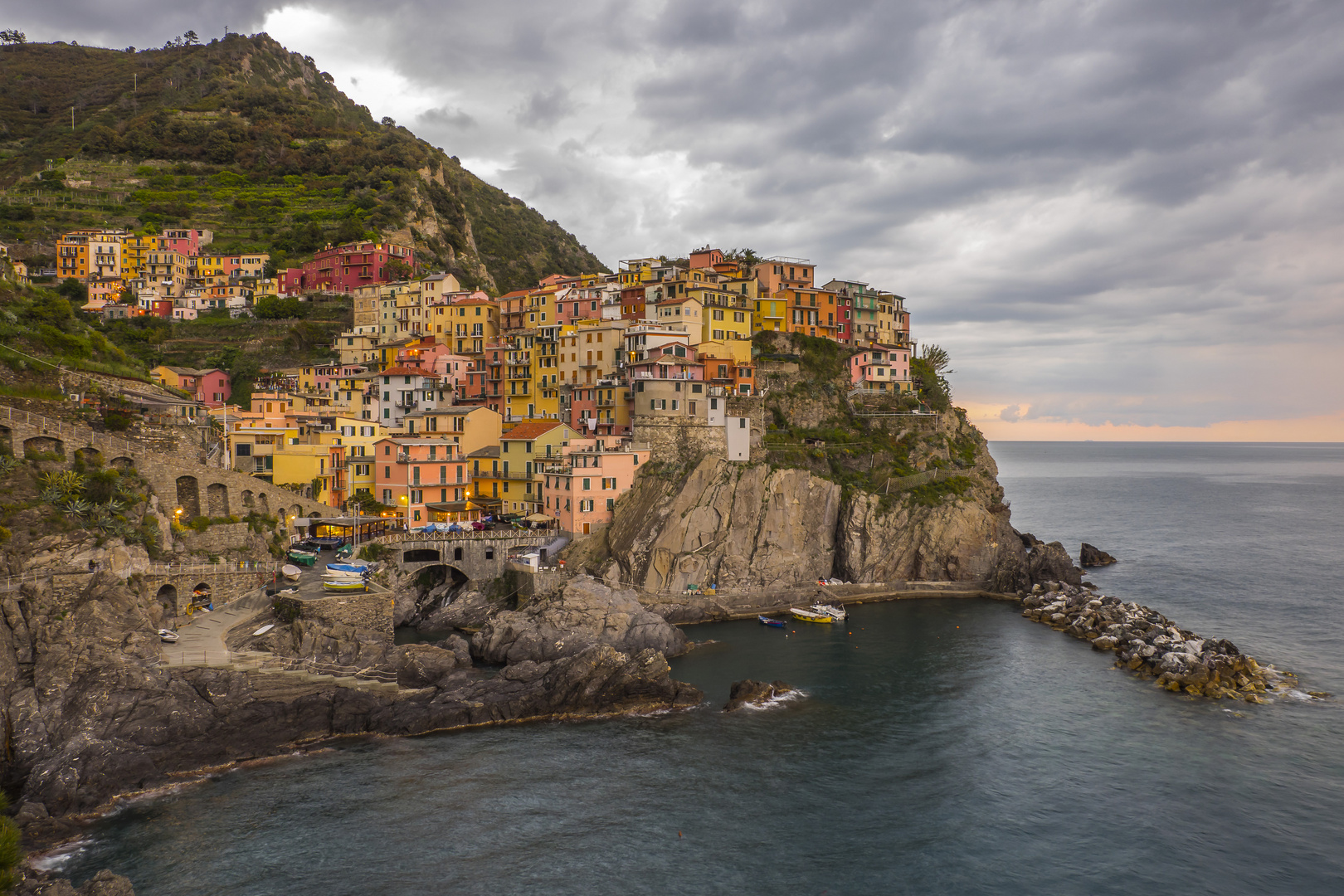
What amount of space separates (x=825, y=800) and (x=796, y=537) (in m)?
30.7

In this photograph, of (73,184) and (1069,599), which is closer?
(1069,599)

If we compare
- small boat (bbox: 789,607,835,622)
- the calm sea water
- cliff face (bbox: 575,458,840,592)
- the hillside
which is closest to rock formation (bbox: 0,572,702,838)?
the calm sea water

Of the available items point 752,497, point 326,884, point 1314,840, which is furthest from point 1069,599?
point 326,884

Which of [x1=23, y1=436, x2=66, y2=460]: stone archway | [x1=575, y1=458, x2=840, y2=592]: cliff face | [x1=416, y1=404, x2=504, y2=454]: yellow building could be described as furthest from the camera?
[x1=416, y1=404, x2=504, y2=454]: yellow building

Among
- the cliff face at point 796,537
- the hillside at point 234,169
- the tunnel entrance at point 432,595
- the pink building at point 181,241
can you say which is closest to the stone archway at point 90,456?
the tunnel entrance at point 432,595

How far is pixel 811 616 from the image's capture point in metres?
55.5

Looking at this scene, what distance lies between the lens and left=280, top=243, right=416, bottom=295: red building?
98875 mm

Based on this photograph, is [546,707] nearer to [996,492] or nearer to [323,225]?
[996,492]

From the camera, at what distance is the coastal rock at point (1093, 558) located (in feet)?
255

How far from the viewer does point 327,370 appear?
3152 inches

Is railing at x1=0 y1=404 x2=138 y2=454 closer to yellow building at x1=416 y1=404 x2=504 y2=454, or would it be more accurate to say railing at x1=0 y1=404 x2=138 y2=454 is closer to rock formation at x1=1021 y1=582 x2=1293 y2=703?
yellow building at x1=416 y1=404 x2=504 y2=454

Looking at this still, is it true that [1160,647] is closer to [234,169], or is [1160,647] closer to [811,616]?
[811,616]

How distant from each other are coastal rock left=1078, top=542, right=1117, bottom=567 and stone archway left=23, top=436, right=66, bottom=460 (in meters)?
78.7

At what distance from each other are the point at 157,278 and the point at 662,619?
81.5 meters
